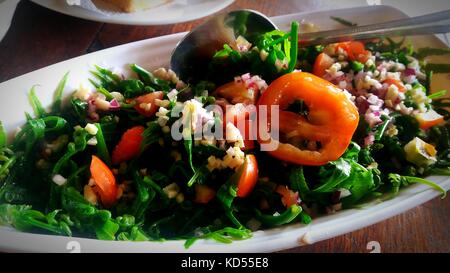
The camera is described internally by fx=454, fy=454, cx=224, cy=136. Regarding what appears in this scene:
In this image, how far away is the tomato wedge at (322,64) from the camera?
1.08 meters

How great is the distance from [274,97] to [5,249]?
0.56 m

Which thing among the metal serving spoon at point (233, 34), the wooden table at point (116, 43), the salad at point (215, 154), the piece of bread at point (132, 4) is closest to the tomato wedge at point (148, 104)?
the salad at point (215, 154)

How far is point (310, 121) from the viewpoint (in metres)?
0.93

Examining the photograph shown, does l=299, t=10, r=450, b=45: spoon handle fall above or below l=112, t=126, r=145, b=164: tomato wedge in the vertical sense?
above

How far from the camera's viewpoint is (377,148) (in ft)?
3.18

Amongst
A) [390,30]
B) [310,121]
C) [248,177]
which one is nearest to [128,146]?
[248,177]

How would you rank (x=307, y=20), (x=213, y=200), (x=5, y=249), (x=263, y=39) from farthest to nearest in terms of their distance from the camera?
(x=307, y=20) < (x=263, y=39) < (x=213, y=200) < (x=5, y=249)

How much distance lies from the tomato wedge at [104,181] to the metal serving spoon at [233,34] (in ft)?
1.09

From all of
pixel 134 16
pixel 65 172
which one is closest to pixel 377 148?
pixel 65 172

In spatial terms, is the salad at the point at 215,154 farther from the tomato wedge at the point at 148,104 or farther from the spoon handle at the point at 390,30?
the spoon handle at the point at 390,30

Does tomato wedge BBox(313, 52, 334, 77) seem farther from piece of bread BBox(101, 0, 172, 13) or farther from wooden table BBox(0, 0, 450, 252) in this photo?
piece of bread BBox(101, 0, 172, 13)

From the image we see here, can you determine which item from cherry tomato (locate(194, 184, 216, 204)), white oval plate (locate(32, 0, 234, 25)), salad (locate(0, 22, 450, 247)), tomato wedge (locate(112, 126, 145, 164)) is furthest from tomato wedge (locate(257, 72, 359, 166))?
white oval plate (locate(32, 0, 234, 25))

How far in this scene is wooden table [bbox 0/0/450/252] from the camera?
93cm
